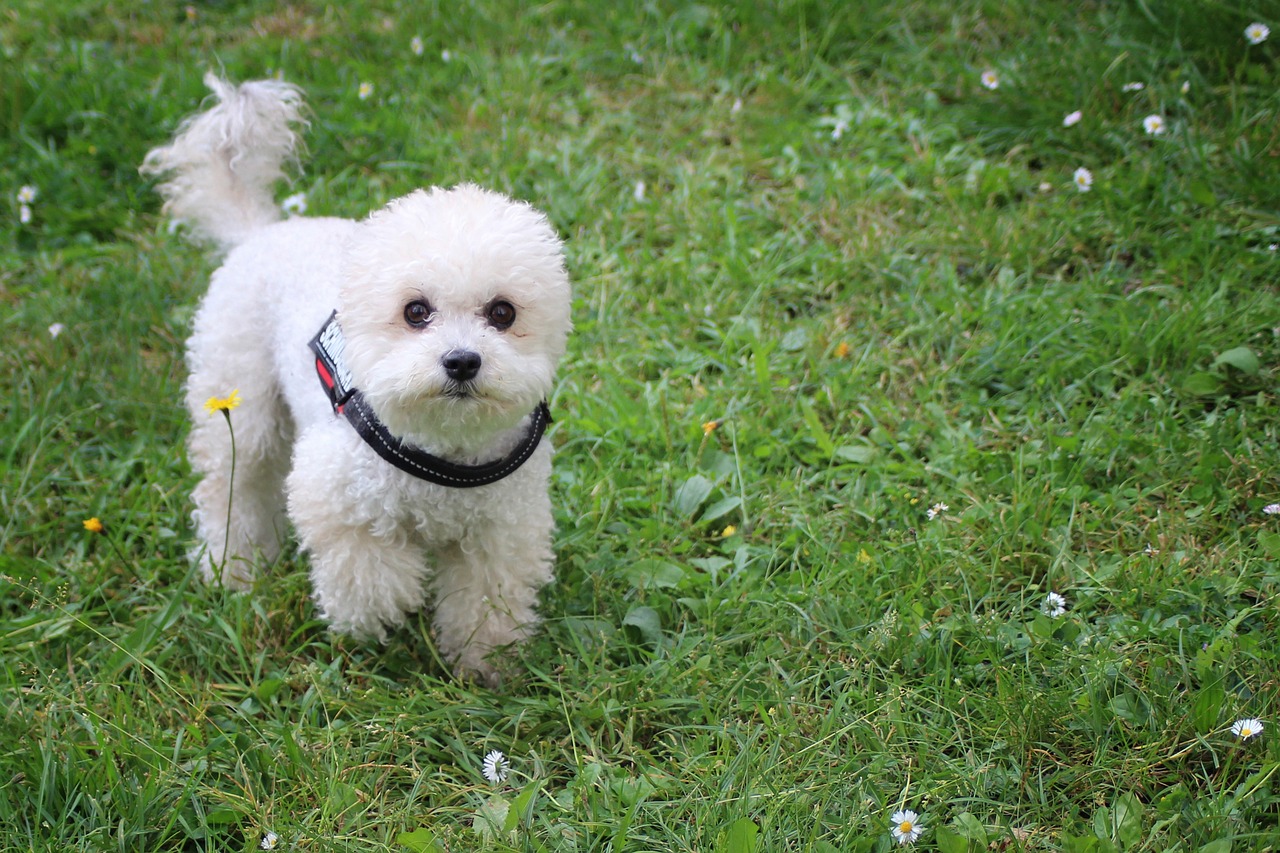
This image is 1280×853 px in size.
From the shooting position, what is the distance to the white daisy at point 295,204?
4.50m

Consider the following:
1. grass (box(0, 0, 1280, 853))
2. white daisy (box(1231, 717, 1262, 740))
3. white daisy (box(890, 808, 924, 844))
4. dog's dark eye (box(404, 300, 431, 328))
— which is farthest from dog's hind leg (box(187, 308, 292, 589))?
white daisy (box(1231, 717, 1262, 740))

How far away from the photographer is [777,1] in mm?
5258

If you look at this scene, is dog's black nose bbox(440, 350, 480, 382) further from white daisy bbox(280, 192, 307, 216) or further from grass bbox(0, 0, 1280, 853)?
white daisy bbox(280, 192, 307, 216)

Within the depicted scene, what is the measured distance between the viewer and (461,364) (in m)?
2.29

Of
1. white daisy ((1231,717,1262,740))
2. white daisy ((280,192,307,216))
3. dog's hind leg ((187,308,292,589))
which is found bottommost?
white daisy ((1231,717,1262,740))

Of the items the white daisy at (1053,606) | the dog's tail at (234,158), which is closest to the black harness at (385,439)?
the dog's tail at (234,158)

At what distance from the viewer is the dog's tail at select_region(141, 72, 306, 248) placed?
3.32m

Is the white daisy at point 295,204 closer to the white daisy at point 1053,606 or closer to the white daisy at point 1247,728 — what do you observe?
the white daisy at point 1053,606

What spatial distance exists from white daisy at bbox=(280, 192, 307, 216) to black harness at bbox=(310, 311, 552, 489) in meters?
2.03

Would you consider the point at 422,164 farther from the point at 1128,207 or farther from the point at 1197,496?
the point at 1197,496

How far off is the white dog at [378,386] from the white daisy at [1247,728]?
1733 millimetres

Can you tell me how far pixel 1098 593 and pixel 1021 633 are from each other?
0.86 ft

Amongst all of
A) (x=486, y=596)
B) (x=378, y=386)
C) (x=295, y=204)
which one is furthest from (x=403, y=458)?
(x=295, y=204)

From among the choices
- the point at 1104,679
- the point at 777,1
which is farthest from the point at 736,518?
Result: the point at 777,1
